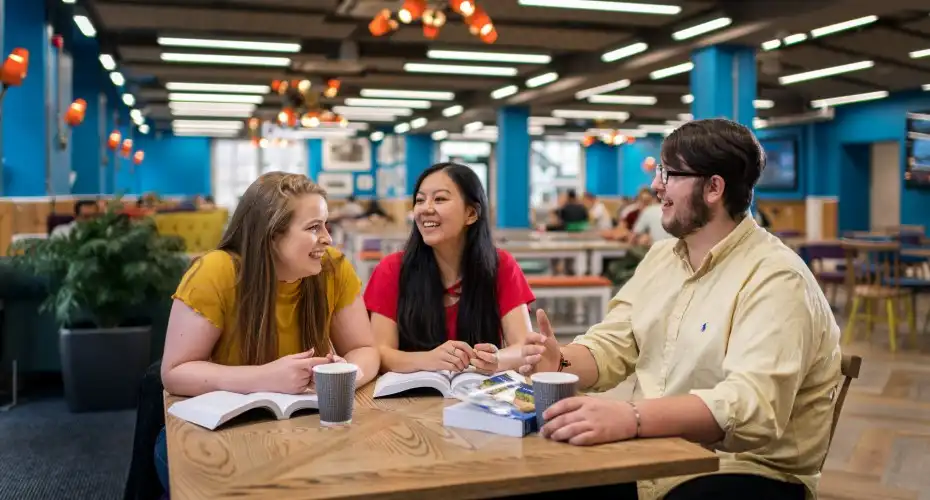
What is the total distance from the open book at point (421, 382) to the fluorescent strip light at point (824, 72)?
12.5m

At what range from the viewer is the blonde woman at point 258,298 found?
194 centimetres

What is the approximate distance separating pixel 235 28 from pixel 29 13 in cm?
265

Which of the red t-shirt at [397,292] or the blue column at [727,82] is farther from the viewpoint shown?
the blue column at [727,82]

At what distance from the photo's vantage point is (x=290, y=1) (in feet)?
28.5

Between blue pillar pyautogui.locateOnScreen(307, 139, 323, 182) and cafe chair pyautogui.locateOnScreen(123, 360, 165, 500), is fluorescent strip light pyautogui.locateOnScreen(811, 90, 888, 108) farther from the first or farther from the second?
cafe chair pyautogui.locateOnScreen(123, 360, 165, 500)

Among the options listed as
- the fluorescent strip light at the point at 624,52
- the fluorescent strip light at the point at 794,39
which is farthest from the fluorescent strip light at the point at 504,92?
the fluorescent strip light at the point at 794,39

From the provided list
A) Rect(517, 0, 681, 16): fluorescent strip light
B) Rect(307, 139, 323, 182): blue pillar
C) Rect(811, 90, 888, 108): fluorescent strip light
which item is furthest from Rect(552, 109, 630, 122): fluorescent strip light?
Rect(307, 139, 323, 182): blue pillar

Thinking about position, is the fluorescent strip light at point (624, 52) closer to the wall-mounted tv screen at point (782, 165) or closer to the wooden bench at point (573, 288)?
the wooden bench at point (573, 288)

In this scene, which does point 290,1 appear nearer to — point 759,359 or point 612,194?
point 759,359

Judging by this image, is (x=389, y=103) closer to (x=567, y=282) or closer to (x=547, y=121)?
(x=547, y=121)

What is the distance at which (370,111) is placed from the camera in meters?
19.4

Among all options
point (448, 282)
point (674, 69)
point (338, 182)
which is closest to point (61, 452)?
point (448, 282)

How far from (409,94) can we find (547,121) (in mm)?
6727

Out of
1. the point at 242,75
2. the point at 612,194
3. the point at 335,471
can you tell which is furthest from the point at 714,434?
the point at 612,194
